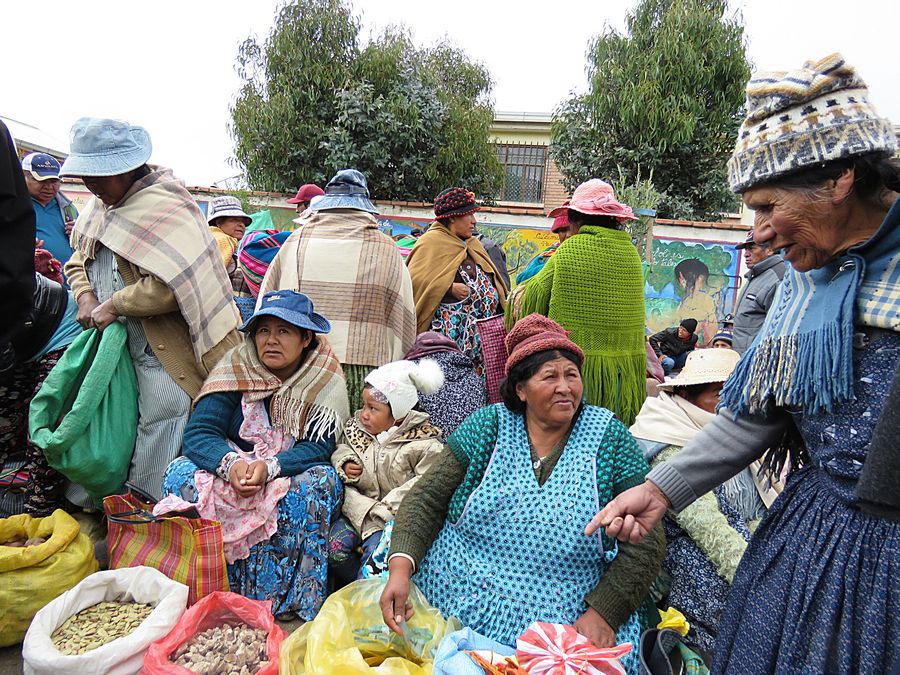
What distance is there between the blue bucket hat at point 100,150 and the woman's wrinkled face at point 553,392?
87.9 inches

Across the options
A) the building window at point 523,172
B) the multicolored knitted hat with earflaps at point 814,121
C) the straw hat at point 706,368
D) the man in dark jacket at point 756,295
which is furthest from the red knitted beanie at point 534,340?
the building window at point 523,172

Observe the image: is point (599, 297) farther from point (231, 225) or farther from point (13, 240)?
point (231, 225)

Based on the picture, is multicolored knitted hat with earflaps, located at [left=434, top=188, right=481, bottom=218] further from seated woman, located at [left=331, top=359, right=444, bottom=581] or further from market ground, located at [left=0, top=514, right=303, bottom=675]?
market ground, located at [left=0, top=514, right=303, bottom=675]

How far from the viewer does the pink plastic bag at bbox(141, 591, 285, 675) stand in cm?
219

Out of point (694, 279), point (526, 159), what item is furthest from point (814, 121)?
point (526, 159)

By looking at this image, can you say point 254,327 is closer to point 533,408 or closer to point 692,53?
A: point 533,408

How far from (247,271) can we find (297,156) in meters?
9.70

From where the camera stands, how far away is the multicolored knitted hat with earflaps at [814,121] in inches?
47.3

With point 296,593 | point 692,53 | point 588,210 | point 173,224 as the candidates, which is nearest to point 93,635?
point 296,593

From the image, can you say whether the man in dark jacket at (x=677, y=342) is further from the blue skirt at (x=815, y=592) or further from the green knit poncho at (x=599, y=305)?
the blue skirt at (x=815, y=592)

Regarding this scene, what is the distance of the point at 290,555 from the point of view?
9.56 ft

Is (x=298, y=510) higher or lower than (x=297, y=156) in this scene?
lower

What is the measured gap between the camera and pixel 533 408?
243 centimetres

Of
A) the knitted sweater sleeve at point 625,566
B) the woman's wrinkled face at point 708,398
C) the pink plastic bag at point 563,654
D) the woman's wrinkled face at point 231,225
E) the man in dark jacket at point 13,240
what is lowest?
the pink plastic bag at point 563,654
